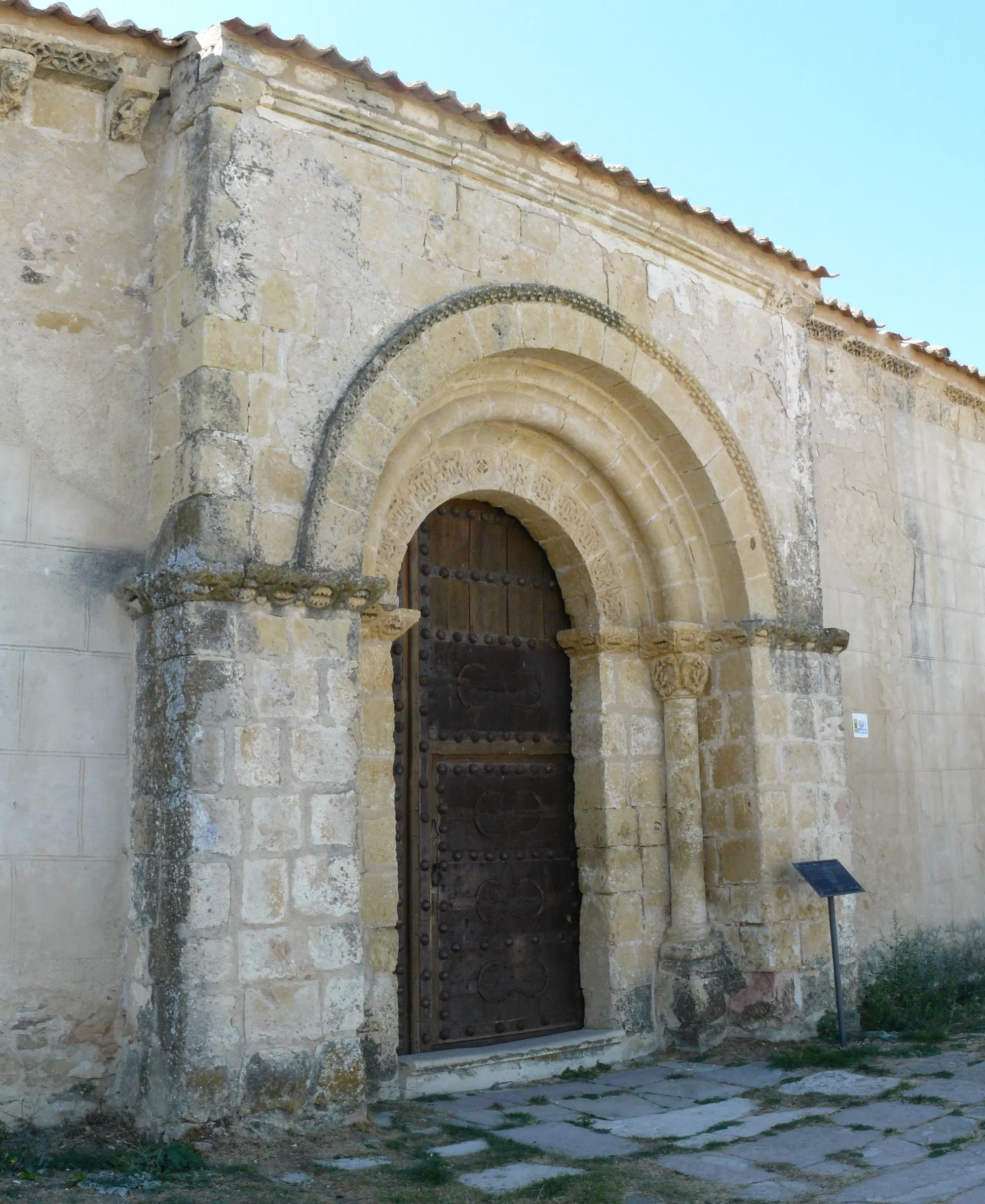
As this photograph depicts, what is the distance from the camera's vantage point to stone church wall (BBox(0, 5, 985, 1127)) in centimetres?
462

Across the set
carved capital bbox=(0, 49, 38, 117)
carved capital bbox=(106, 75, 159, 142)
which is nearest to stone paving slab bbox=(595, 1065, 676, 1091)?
carved capital bbox=(106, 75, 159, 142)

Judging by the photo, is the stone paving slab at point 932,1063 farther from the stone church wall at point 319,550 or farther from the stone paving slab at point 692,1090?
the stone paving slab at point 692,1090

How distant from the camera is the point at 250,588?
470cm

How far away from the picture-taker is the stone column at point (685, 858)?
6336mm

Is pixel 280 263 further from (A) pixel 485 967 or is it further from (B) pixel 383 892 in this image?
(A) pixel 485 967

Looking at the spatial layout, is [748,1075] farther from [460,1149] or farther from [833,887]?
[460,1149]

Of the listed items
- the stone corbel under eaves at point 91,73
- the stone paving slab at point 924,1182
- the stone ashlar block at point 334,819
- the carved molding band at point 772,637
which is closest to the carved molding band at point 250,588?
the stone ashlar block at point 334,819

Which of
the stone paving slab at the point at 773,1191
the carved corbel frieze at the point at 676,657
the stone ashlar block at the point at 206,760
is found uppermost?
the carved corbel frieze at the point at 676,657

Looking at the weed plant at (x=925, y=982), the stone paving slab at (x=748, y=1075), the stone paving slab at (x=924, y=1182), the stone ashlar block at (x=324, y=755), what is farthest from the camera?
the weed plant at (x=925, y=982)

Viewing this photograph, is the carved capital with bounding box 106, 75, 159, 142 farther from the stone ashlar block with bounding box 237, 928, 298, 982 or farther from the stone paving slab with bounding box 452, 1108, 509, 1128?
the stone paving slab with bounding box 452, 1108, 509, 1128

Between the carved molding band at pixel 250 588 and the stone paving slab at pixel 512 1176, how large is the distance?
2.19m

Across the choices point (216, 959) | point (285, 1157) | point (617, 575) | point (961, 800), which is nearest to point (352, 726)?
point (216, 959)

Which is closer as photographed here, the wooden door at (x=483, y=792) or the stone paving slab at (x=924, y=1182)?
the stone paving slab at (x=924, y=1182)

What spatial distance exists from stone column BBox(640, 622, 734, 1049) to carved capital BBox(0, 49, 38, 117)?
4.03 m
